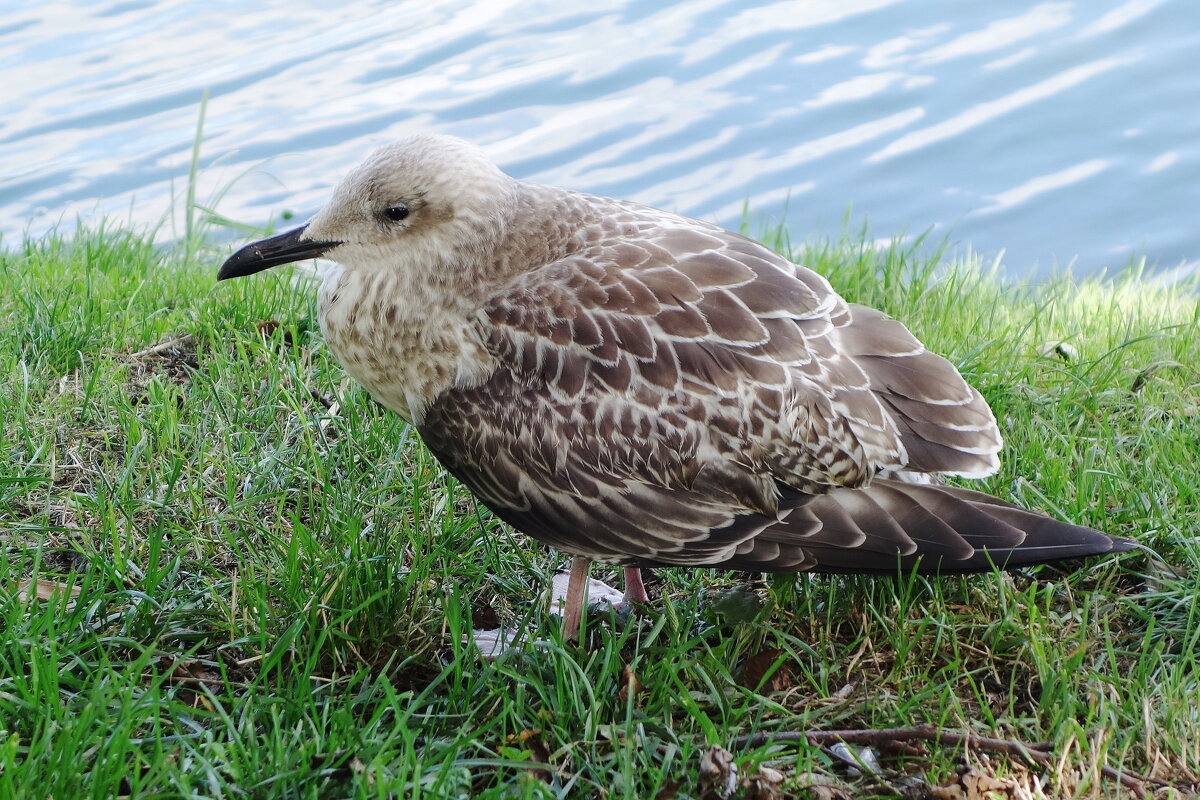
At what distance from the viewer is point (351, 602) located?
338cm

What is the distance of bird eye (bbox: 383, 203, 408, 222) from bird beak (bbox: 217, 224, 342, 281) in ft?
0.61

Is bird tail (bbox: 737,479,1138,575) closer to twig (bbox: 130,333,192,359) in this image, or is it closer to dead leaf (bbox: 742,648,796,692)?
dead leaf (bbox: 742,648,796,692)

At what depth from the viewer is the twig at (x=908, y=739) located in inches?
116

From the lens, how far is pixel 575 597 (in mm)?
3484

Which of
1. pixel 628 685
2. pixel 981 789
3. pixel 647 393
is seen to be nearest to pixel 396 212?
pixel 647 393

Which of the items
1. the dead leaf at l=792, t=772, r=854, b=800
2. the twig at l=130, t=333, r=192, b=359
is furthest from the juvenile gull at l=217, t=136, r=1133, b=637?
the twig at l=130, t=333, r=192, b=359

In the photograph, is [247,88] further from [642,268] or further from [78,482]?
[642,268]

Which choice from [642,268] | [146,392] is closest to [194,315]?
[146,392]

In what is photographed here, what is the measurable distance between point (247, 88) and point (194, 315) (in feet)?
15.1

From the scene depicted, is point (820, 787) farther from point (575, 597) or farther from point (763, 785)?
point (575, 597)

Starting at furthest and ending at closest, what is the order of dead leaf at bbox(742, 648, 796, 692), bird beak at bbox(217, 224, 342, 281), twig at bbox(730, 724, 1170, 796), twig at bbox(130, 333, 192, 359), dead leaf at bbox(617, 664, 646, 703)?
1. twig at bbox(130, 333, 192, 359)
2. bird beak at bbox(217, 224, 342, 281)
3. dead leaf at bbox(742, 648, 796, 692)
4. dead leaf at bbox(617, 664, 646, 703)
5. twig at bbox(730, 724, 1170, 796)

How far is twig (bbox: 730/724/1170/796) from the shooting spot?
9.66ft

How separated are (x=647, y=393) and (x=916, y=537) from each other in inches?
32.9

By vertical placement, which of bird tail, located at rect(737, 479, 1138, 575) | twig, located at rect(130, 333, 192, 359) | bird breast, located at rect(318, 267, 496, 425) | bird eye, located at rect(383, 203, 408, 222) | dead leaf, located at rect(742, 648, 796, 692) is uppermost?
bird eye, located at rect(383, 203, 408, 222)
